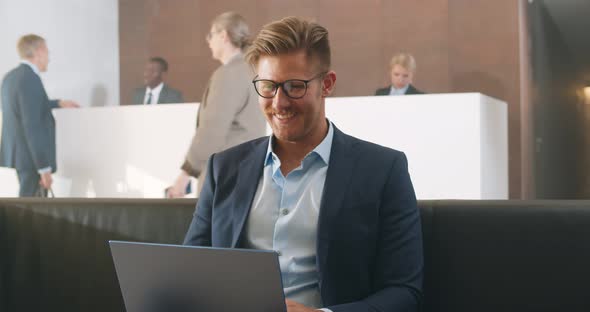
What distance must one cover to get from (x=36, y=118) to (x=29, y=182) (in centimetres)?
49

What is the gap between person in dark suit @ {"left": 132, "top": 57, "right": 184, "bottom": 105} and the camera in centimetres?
705

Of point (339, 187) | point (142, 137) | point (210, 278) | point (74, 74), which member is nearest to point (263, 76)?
point (339, 187)

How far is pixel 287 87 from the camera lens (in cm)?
146

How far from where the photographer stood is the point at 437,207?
162cm

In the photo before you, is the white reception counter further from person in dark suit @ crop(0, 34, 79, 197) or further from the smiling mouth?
the smiling mouth

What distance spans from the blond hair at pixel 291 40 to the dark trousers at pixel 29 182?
471cm

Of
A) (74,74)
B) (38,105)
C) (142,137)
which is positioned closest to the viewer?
(142,137)

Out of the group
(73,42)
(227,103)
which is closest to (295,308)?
(227,103)

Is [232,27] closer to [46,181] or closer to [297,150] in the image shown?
[46,181]

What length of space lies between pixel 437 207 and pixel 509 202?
0.15 metres

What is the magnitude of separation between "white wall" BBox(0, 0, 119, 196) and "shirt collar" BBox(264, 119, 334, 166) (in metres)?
5.96

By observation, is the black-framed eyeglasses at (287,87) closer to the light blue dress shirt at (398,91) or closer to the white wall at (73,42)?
the light blue dress shirt at (398,91)

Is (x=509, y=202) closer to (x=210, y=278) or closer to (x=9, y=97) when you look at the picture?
(x=210, y=278)

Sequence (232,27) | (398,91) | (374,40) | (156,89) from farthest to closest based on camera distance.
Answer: (374,40) → (156,89) → (398,91) → (232,27)
